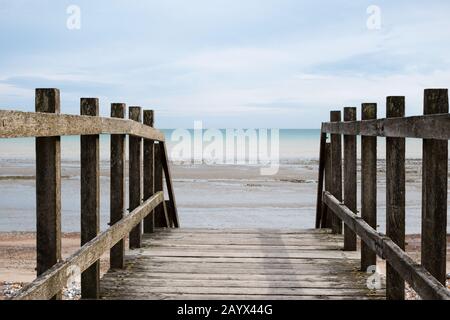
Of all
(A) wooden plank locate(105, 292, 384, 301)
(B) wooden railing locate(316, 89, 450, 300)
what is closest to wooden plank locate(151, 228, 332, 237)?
(B) wooden railing locate(316, 89, 450, 300)

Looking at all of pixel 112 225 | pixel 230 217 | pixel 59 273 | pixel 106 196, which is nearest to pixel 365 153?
pixel 112 225

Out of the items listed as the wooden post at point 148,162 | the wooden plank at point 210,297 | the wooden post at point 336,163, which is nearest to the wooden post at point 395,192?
the wooden plank at point 210,297

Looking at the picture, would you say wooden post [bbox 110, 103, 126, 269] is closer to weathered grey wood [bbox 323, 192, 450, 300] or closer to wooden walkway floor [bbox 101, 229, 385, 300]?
wooden walkway floor [bbox 101, 229, 385, 300]

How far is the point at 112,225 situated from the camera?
500 centimetres

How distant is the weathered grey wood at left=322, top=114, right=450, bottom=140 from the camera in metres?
3.09

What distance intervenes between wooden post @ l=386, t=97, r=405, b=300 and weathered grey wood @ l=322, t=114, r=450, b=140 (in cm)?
12

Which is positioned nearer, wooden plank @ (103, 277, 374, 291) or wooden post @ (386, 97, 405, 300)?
wooden post @ (386, 97, 405, 300)

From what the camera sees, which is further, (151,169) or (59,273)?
(151,169)

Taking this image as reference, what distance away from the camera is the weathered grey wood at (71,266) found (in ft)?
9.98

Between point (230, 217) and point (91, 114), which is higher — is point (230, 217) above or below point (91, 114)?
below
